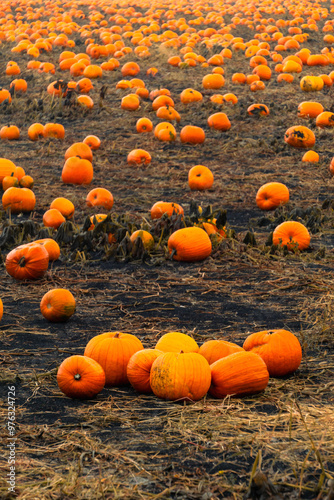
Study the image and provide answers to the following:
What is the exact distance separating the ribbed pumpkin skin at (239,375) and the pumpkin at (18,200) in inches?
186

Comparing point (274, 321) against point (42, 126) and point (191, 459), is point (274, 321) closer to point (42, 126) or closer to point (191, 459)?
point (191, 459)

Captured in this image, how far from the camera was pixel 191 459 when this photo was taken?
2.69 meters

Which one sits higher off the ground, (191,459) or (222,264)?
(191,459)

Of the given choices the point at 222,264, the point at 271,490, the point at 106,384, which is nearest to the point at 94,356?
the point at 106,384

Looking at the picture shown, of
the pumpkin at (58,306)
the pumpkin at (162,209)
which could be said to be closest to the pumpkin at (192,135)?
the pumpkin at (162,209)

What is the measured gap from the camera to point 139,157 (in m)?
9.87

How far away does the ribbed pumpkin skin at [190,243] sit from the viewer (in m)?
5.95

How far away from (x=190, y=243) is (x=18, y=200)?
2.61 m

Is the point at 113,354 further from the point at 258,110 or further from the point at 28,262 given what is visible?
the point at 258,110

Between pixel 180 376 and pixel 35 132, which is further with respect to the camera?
pixel 35 132

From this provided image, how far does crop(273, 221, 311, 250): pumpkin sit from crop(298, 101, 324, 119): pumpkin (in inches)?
238

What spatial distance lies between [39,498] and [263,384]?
1440 mm

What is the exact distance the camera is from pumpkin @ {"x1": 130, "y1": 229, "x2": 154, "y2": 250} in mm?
6137

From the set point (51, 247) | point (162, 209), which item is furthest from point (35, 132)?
point (51, 247)
